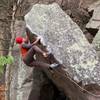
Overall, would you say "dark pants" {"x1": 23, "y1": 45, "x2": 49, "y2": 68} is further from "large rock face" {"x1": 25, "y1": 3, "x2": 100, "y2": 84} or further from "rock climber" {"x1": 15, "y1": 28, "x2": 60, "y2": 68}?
"large rock face" {"x1": 25, "y1": 3, "x2": 100, "y2": 84}

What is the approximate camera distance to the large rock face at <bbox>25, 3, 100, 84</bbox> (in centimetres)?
588

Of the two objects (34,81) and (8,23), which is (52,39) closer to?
(34,81)

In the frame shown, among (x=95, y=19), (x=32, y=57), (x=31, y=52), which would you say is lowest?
(x=32, y=57)

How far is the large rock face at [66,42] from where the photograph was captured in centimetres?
588

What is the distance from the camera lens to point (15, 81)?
794 centimetres

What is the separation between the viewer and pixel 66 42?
622cm

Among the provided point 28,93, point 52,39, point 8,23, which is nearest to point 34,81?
point 28,93

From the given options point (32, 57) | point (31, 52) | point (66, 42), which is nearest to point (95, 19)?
point (66, 42)

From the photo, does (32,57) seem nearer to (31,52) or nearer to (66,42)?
(31,52)

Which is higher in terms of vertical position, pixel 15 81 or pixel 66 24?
pixel 66 24

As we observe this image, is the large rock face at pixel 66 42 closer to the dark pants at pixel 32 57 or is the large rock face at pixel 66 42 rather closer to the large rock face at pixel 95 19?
the dark pants at pixel 32 57

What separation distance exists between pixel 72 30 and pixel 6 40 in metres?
3.75

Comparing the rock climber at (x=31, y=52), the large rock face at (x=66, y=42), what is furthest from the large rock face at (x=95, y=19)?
the rock climber at (x=31, y=52)

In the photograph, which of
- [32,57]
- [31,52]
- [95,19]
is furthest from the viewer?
[95,19]
